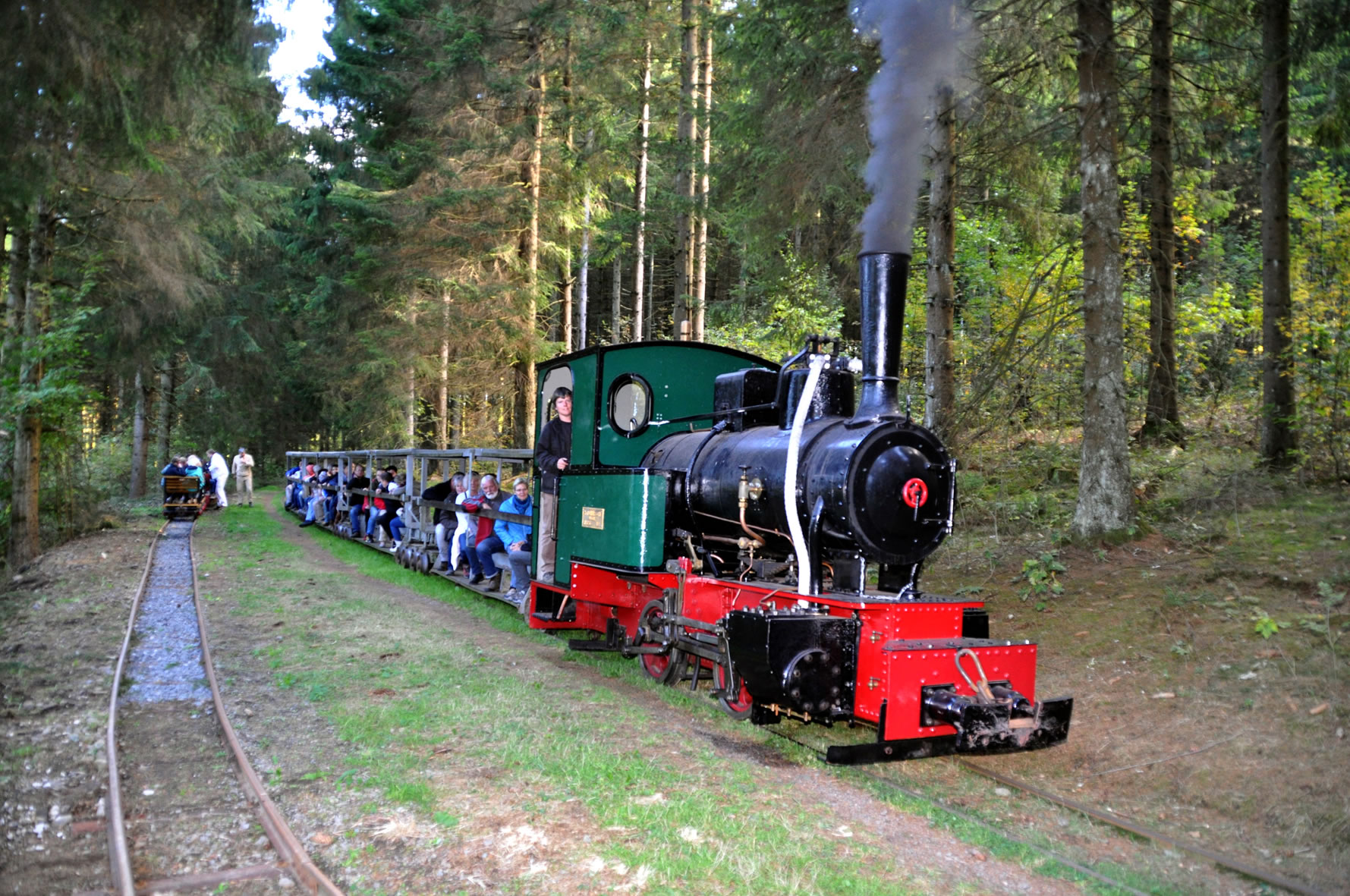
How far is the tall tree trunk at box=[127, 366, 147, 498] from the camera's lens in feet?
88.0

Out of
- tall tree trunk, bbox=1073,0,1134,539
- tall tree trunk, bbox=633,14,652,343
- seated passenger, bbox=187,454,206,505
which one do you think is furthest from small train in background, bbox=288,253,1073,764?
seated passenger, bbox=187,454,206,505

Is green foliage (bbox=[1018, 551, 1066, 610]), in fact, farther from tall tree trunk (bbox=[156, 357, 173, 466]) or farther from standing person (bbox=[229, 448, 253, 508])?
tall tree trunk (bbox=[156, 357, 173, 466])

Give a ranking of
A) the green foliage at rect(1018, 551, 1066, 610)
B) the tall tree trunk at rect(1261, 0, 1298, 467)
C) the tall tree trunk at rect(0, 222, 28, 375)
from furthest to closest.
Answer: the tall tree trunk at rect(0, 222, 28, 375) → the tall tree trunk at rect(1261, 0, 1298, 467) → the green foliage at rect(1018, 551, 1066, 610)

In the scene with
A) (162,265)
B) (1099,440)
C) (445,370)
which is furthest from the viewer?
(445,370)

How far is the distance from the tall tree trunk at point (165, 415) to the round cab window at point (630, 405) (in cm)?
2476

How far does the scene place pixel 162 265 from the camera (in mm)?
15953

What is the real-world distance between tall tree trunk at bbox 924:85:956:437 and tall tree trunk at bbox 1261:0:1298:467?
2.87 metres

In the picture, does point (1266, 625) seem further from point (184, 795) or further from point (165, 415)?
point (165, 415)

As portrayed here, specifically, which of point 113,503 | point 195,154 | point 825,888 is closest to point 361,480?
point 195,154

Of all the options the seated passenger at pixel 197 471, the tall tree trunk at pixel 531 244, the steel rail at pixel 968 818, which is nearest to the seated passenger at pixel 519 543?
the steel rail at pixel 968 818

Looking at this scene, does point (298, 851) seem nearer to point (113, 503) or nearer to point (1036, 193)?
point (1036, 193)

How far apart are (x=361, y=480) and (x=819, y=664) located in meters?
14.6

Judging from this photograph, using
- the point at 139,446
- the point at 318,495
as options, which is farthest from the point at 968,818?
the point at 139,446

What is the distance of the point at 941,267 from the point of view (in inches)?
370
